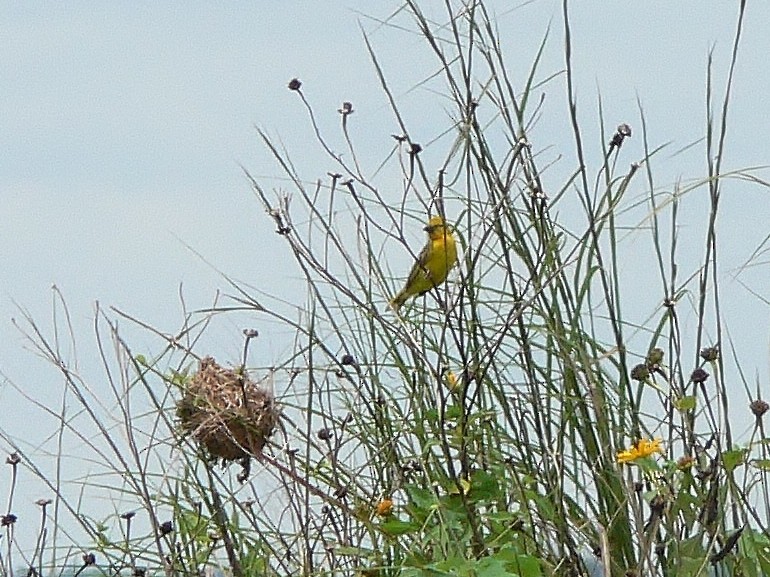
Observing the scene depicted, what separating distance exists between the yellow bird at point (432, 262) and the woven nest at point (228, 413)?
28 centimetres

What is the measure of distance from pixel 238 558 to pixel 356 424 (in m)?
0.29

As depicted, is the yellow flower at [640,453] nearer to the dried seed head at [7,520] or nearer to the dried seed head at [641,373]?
the dried seed head at [641,373]

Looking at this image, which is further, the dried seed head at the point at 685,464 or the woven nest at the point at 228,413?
→ the woven nest at the point at 228,413

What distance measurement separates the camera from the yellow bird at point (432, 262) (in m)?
2.21

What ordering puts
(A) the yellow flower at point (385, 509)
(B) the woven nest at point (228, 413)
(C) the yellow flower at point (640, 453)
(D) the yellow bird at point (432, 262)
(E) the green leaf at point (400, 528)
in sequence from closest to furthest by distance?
(C) the yellow flower at point (640, 453) → (E) the green leaf at point (400, 528) → (A) the yellow flower at point (385, 509) → (D) the yellow bird at point (432, 262) → (B) the woven nest at point (228, 413)

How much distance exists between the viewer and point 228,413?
7.74 ft

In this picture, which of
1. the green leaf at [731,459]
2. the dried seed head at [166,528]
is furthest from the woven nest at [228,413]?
the green leaf at [731,459]

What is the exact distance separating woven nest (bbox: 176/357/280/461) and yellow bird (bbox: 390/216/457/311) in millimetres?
282

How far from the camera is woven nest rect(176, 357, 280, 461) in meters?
2.36

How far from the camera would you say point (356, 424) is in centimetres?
231

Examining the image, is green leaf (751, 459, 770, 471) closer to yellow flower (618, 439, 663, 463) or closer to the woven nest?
yellow flower (618, 439, 663, 463)

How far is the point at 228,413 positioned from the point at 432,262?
0.40 meters

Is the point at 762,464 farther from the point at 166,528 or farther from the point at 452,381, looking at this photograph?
the point at 166,528

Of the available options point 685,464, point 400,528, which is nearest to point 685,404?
point 685,464
